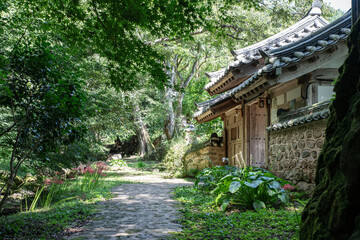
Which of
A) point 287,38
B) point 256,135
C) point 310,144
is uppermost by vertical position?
point 287,38

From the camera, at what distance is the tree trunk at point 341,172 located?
5.38ft

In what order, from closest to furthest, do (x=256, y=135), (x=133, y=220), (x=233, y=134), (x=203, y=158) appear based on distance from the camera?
(x=133, y=220) < (x=256, y=135) < (x=233, y=134) < (x=203, y=158)

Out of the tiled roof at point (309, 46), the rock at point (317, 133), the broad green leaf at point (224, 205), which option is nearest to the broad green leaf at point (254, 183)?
the broad green leaf at point (224, 205)

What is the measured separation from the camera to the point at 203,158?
1250cm

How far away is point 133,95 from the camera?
15125 mm

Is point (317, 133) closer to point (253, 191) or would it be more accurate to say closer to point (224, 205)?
point (253, 191)

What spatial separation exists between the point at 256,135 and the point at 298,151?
3.46m

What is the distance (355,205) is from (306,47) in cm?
510

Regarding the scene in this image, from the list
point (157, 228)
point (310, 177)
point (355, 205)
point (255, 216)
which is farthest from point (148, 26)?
point (310, 177)

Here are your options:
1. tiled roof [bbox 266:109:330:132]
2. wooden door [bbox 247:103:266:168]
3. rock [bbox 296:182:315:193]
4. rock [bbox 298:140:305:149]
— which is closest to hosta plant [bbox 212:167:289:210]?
rock [bbox 296:182:315:193]

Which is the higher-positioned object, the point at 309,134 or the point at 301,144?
the point at 309,134

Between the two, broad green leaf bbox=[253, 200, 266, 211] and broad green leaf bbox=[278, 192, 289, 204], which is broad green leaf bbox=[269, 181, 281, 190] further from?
broad green leaf bbox=[253, 200, 266, 211]

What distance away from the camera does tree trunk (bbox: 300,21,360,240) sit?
164cm

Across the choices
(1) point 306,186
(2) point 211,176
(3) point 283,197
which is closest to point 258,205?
(3) point 283,197
